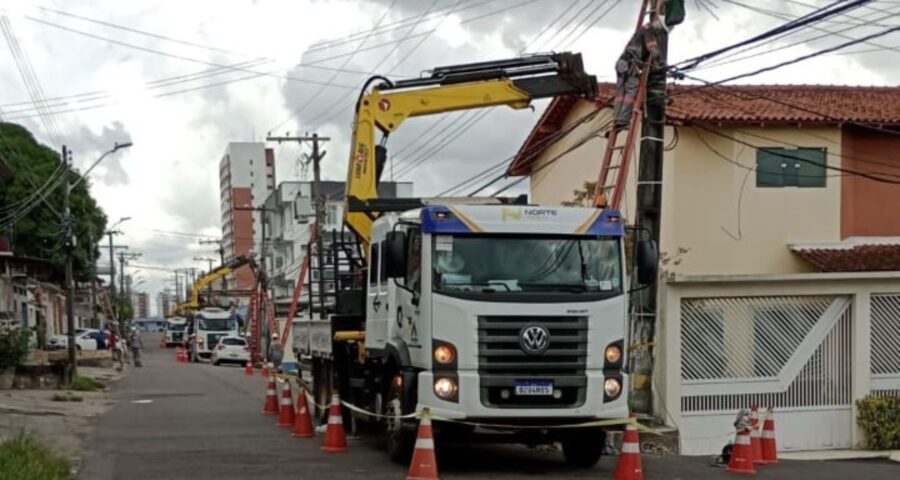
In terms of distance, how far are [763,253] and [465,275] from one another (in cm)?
1636

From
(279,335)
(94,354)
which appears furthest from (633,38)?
(94,354)

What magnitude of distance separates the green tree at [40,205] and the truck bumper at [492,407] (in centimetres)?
4540

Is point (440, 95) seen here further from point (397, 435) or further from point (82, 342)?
point (82, 342)

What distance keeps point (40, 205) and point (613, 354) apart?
52223 mm

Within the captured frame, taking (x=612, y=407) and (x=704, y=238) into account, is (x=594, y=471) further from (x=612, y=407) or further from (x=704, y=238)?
(x=704, y=238)

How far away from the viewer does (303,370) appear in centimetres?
2066

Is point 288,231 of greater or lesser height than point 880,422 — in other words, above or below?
above

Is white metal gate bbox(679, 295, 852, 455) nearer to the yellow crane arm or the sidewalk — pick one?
the sidewalk

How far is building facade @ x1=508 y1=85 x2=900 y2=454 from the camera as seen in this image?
15.9 meters

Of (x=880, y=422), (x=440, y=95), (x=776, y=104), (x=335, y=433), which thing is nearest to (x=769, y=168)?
(x=776, y=104)

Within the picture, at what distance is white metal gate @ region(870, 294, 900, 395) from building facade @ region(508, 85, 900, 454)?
0.07 ft

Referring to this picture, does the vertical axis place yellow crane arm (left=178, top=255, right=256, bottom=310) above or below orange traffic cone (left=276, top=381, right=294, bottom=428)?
above

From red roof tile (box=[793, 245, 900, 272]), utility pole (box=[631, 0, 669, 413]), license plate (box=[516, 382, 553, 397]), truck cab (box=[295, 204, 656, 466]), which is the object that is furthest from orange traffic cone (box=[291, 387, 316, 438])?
red roof tile (box=[793, 245, 900, 272])

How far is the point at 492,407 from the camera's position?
11867 millimetres
